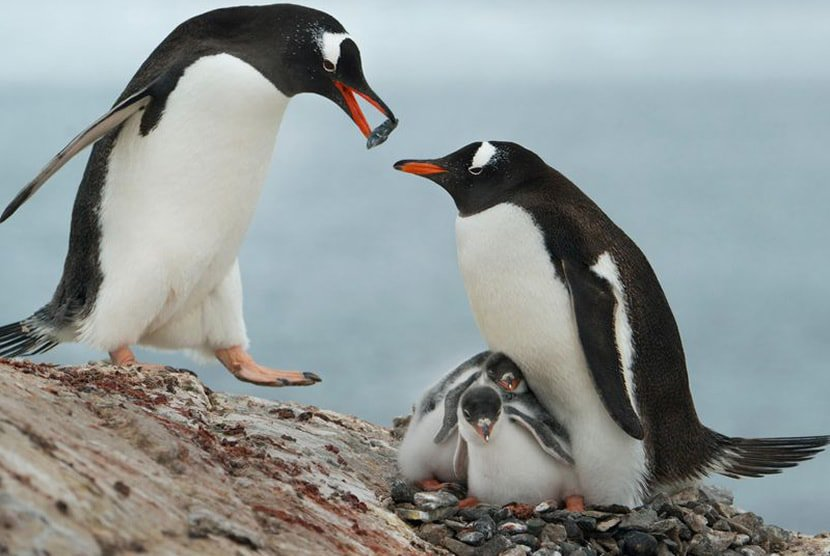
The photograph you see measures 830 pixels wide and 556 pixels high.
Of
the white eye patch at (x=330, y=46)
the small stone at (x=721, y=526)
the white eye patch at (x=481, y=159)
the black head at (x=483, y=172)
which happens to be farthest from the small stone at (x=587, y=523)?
the white eye patch at (x=330, y=46)

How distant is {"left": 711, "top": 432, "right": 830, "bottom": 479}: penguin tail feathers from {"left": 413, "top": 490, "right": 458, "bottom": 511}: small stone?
119 cm

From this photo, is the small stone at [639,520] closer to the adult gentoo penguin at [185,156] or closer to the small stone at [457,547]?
the small stone at [457,547]

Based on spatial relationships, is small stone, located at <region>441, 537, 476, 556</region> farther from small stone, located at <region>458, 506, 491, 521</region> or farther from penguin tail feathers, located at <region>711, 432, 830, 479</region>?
penguin tail feathers, located at <region>711, 432, 830, 479</region>

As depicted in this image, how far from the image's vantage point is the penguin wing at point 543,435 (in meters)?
4.32

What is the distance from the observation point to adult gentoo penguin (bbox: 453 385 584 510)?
422 centimetres

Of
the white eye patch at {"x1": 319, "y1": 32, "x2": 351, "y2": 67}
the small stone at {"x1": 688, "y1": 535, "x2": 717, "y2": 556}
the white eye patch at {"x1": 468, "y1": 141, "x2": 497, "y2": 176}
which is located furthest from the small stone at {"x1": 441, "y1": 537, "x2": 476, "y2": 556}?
the white eye patch at {"x1": 319, "y1": 32, "x2": 351, "y2": 67}

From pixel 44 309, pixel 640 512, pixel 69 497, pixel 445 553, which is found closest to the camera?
pixel 69 497

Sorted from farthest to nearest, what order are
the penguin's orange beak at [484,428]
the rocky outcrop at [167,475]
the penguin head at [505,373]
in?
the penguin head at [505,373] < the penguin's orange beak at [484,428] < the rocky outcrop at [167,475]

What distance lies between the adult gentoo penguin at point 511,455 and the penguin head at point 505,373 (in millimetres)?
67

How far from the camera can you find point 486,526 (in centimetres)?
404

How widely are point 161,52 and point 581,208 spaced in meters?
2.03

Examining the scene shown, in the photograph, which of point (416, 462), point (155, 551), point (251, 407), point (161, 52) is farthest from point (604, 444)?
point (161, 52)

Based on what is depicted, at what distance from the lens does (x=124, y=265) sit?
202 inches

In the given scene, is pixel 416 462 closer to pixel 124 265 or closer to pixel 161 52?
pixel 124 265
